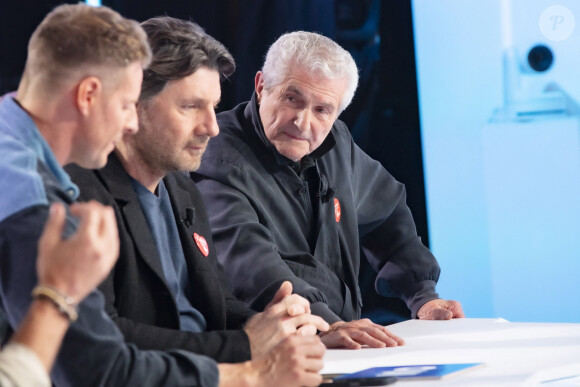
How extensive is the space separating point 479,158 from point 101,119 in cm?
302

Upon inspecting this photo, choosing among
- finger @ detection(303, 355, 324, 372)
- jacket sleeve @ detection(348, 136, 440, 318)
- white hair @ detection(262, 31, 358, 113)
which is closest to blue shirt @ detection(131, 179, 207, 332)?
finger @ detection(303, 355, 324, 372)

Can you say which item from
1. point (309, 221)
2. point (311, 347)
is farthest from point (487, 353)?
point (309, 221)

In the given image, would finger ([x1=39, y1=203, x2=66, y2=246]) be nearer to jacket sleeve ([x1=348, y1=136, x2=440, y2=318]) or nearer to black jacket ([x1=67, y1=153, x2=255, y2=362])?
black jacket ([x1=67, y1=153, x2=255, y2=362])

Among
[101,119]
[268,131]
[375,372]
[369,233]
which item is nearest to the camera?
[101,119]

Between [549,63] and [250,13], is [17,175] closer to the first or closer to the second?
[250,13]

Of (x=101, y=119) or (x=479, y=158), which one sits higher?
(x=101, y=119)

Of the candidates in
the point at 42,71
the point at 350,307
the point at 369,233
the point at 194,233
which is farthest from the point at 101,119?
the point at 369,233

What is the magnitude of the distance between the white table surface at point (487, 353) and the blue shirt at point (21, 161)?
74 centimetres

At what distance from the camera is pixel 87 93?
1.46 metres

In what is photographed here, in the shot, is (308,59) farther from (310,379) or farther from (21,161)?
(21,161)

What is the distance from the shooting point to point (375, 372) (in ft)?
5.97

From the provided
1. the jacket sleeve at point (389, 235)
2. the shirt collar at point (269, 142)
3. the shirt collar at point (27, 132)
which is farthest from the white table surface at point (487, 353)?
the shirt collar at point (27, 132)

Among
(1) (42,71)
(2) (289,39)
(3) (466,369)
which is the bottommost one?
(3) (466,369)

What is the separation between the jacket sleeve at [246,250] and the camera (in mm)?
2471
